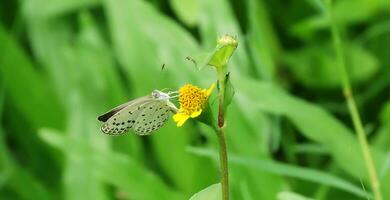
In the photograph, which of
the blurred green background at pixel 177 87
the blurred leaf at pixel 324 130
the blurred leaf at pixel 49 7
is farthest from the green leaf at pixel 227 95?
the blurred leaf at pixel 49 7

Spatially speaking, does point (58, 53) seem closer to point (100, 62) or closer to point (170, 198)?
point (100, 62)

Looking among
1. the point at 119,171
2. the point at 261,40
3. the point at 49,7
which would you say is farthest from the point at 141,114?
the point at 49,7

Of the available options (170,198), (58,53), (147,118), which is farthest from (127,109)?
(58,53)

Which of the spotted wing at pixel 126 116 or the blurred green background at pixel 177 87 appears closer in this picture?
the spotted wing at pixel 126 116

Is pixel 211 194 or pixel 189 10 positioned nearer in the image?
pixel 211 194

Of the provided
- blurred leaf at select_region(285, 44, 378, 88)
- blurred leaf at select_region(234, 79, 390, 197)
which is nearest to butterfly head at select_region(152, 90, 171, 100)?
blurred leaf at select_region(234, 79, 390, 197)

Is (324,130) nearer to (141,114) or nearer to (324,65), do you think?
(324,65)

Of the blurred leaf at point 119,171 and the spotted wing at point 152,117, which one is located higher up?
the blurred leaf at point 119,171

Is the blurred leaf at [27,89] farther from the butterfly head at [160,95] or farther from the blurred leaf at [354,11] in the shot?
the butterfly head at [160,95]

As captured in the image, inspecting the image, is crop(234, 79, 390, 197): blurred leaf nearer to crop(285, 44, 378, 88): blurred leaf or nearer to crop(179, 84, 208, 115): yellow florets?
crop(285, 44, 378, 88): blurred leaf
